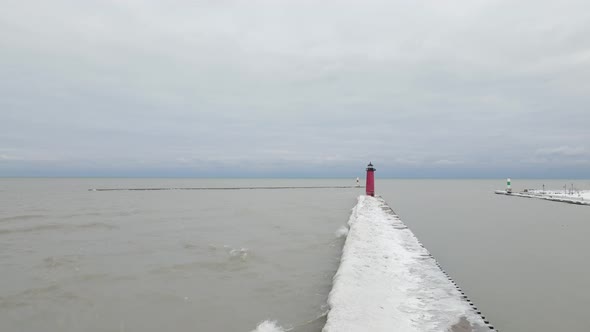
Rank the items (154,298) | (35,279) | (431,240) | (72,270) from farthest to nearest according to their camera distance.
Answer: (431,240) < (72,270) < (35,279) < (154,298)

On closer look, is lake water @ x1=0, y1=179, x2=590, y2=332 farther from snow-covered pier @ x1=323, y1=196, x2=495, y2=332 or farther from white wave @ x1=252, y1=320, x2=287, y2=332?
snow-covered pier @ x1=323, y1=196, x2=495, y2=332

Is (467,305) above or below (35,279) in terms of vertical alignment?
above

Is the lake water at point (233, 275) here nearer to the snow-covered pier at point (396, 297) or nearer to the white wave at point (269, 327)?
the white wave at point (269, 327)

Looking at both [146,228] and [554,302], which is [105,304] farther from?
[146,228]

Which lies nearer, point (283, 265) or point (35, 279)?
point (35, 279)

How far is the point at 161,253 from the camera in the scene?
930 centimetres

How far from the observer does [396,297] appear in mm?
4922

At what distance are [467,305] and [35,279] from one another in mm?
7698

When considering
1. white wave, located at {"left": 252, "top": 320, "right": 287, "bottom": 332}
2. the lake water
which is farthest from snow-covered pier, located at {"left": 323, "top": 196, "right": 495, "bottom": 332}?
white wave, located at {"left": 252, "top": 320, "right": 287, "bottom": 332}

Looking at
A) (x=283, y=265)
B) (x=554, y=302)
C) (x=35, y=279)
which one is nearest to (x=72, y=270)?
(x=35, y=279)

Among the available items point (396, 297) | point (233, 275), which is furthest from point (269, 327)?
point (233, 275)

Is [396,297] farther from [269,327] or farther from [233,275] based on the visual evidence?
[233,275]

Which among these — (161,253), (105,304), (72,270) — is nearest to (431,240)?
(161,253)

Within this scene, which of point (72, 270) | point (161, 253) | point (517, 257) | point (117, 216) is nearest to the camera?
point (72, 270)
